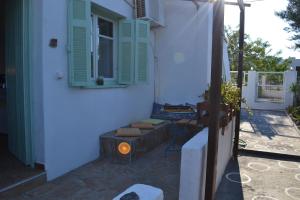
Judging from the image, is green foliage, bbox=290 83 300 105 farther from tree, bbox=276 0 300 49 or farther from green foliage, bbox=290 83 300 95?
tree, bbox=276 0 300 49

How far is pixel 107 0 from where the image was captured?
5418mm

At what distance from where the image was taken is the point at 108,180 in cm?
423

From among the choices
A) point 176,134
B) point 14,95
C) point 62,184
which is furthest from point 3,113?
point 176,134

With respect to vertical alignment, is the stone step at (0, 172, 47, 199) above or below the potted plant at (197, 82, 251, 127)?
below

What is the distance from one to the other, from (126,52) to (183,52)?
2406 mm

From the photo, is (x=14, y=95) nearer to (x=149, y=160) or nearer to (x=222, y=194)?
(x=149, y=160)

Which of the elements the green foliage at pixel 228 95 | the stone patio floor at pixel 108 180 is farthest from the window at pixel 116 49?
the green foliage at pixel 228 95

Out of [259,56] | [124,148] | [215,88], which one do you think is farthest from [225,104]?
[259,56]

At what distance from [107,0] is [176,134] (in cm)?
317

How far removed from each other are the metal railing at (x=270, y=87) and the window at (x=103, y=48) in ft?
32.5

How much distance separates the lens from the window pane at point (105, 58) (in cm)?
576

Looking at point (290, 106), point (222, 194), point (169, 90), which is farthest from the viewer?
point (290, 106)

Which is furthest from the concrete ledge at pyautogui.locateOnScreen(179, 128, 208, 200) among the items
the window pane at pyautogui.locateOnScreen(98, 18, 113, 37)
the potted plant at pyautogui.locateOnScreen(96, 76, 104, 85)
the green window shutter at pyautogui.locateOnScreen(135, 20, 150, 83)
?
the window pane at pyautogui.locateOnScreen(98, 18, 113, 37)

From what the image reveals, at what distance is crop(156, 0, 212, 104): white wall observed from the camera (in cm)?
777
